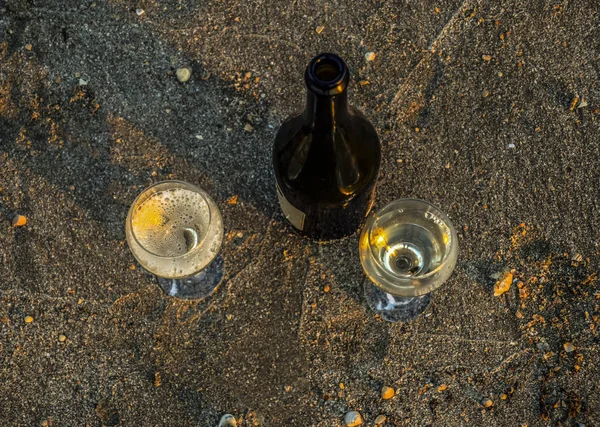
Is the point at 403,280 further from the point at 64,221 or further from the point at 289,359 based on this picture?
the point at 64,221

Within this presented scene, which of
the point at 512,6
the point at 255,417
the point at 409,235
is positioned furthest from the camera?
the point at 512,6

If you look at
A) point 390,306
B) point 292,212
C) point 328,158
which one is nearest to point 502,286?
point 390,306

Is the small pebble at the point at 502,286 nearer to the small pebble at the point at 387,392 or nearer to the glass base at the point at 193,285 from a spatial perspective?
the small pebble at the point at 387,392

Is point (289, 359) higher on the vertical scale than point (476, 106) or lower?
lower

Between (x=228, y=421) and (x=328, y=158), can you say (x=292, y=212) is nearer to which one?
(x=328, y=158)

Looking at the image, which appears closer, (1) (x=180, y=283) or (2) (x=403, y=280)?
(2) (x=403, y=280)

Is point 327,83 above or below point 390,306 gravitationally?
above

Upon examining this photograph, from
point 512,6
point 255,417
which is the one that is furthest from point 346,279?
point 512,6
